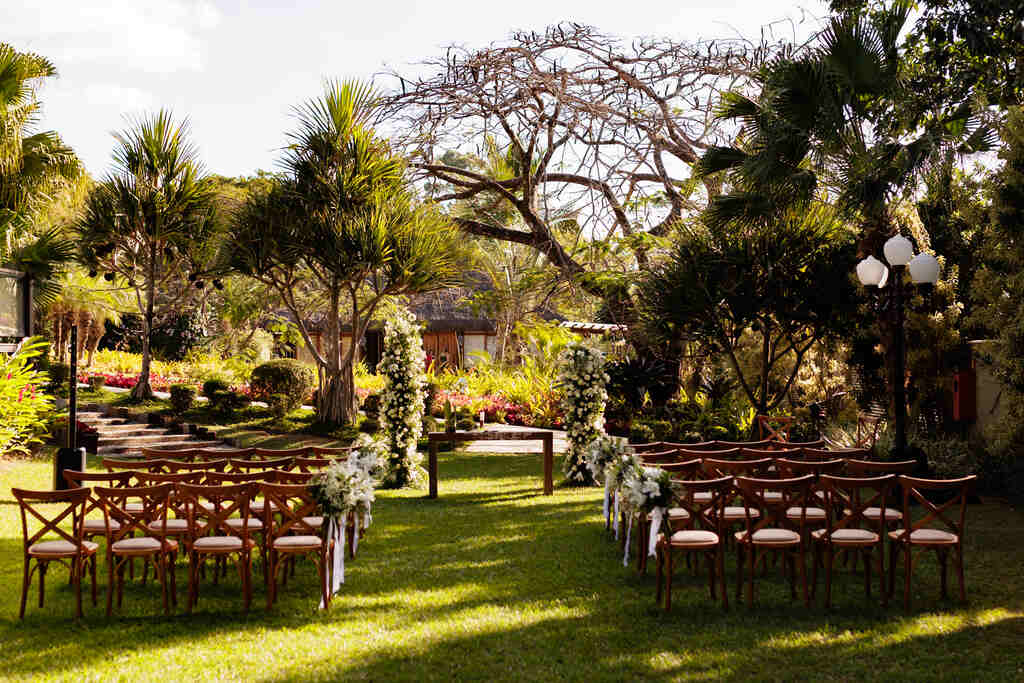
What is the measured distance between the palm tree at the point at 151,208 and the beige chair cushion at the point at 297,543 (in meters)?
14.1

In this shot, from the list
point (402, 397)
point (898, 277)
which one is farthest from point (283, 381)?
point (898, 277)

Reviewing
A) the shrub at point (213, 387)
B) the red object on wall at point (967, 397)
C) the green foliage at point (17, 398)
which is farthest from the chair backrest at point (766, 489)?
the shrub at point (213, 387)

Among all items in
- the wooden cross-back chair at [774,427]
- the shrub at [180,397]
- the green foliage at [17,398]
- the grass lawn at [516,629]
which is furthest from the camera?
the shrub at [180,397]

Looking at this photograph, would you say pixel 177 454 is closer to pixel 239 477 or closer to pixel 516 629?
pixel 239 477

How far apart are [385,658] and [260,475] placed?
259cm

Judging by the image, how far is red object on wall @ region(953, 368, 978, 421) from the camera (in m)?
13.4

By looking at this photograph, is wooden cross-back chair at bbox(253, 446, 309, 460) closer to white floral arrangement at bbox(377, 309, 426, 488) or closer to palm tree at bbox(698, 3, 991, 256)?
white floral arrangement at bbox(377, 309, 426, 488)

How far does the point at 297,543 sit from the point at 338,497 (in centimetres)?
47

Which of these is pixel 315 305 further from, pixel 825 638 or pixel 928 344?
pixel 825 638

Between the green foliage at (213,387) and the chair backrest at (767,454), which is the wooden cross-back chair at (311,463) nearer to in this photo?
the chair backrest at (767,454)

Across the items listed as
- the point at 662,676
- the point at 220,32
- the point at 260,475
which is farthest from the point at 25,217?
the point at 662,676

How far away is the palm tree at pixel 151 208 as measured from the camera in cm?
1867

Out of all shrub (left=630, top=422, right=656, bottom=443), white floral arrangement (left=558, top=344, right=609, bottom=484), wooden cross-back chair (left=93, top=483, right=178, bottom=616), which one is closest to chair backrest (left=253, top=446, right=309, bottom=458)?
wooden cross-back chair (left=93, top=483, right=178, bottom=616)

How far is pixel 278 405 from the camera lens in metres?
19.0
